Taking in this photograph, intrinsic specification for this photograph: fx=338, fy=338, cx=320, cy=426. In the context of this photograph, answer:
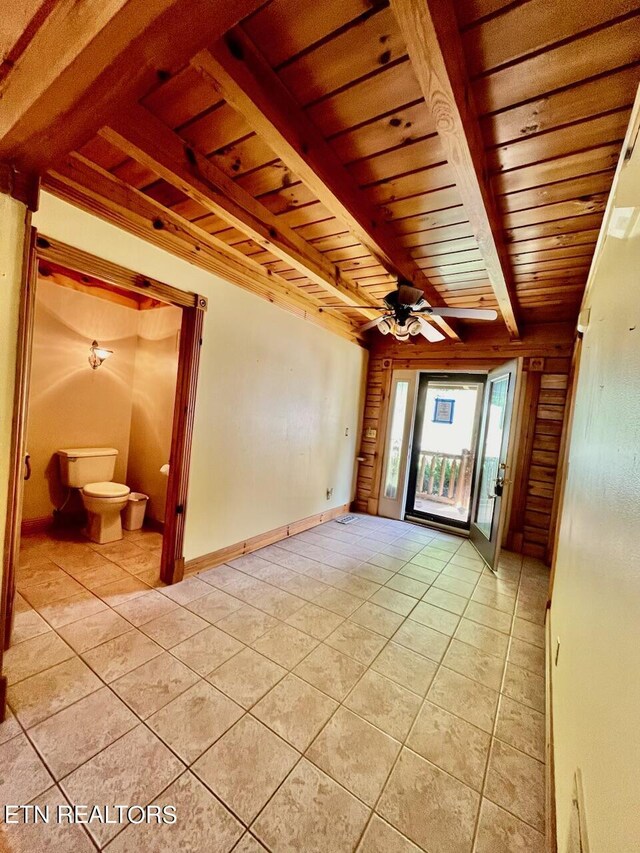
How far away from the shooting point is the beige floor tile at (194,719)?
1.35m

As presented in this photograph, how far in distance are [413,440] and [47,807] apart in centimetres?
422

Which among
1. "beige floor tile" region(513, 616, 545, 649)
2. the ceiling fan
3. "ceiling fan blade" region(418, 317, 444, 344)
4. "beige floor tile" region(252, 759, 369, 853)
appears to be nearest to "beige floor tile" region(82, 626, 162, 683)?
"beige floor tile" region(252, 759, 369, 853)

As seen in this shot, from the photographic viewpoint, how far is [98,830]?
3.49 feet

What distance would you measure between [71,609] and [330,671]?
165 cm

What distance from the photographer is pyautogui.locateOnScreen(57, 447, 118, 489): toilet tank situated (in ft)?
10.5

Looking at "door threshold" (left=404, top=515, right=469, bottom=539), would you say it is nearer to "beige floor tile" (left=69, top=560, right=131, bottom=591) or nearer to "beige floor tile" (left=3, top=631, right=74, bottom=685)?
"beige floor tile" (left=69, top=560, right=131, bottom=591)

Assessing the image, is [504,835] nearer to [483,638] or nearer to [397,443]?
[483,638]

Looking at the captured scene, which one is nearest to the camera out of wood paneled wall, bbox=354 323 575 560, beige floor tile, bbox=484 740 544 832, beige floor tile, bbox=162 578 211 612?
beige floor tile, bbox=484 740 544 832

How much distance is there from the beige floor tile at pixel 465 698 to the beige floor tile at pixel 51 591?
91.6 inches

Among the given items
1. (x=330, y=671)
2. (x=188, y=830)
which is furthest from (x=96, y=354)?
(x=188, y=830)

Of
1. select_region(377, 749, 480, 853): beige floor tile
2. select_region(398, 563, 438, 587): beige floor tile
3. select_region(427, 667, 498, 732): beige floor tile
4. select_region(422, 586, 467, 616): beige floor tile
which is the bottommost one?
select_region(377, 749, 480, 853): beige floor tile

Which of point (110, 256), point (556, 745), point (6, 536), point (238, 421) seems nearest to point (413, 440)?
point (238, 421)

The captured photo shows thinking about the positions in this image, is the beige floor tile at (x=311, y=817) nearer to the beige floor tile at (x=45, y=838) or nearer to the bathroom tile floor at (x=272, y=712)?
the bathroom tile floor at (x=272, y=712)

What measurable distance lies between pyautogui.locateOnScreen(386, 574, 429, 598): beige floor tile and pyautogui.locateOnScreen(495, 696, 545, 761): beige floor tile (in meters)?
0.99
